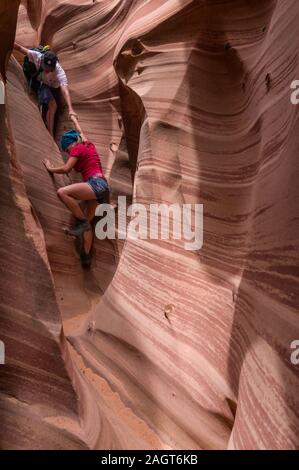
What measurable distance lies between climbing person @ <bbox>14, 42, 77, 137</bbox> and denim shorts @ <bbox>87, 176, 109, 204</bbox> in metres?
1.03

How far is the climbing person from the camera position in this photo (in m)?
4.21

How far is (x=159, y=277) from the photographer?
7.95ft

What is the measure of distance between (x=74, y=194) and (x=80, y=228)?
0.32m

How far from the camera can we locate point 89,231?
3.79 m

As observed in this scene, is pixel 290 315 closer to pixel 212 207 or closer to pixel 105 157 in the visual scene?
pixel 212 207

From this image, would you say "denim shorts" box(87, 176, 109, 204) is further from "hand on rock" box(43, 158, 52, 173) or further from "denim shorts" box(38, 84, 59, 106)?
"denim shorts" box(38, 84, 59, 106)

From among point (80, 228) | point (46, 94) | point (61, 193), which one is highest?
point (46, 94)

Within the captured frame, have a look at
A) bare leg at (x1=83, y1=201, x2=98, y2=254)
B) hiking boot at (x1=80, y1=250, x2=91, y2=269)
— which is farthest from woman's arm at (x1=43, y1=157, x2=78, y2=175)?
hiking boot at (x1=80, y1=250, x2=91, y2=269)

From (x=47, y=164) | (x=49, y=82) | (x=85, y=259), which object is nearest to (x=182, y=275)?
(x=85, y=259)

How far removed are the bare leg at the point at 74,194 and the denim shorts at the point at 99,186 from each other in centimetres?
4

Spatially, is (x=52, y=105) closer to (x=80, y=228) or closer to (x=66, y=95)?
(x=66, y=95)

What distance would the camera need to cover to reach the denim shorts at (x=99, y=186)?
3.69 meters

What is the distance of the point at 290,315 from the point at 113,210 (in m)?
2.58
